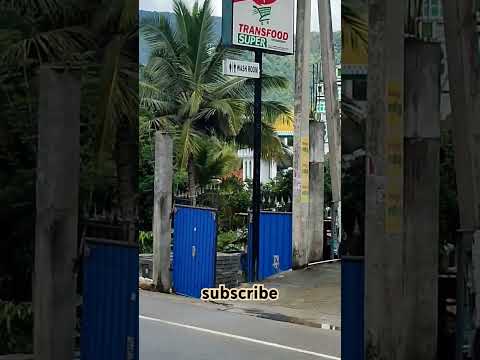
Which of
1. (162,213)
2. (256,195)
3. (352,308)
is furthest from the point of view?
(256,195)

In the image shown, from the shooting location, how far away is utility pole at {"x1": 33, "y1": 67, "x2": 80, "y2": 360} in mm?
4168

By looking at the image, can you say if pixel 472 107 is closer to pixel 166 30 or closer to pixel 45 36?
pixel 45 36

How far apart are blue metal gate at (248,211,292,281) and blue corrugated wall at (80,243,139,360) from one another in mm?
7687

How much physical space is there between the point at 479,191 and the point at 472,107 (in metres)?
0.38

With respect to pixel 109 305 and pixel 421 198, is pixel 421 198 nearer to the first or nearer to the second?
pixel 421 198

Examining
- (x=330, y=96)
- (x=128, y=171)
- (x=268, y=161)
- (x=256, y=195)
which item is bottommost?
(x=256, y=195)

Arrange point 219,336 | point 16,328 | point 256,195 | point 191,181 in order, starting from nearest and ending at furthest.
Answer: point 16,328 → point 219,336 → point 256,195 → point 191,181

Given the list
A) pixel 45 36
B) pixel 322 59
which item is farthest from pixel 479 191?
pixel 322 59

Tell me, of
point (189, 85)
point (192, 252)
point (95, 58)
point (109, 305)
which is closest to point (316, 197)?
point (192, 252)

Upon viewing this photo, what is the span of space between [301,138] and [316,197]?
45.9 inches

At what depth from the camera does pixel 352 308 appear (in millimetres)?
4004

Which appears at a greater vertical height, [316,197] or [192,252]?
[316,197]

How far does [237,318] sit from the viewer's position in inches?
352

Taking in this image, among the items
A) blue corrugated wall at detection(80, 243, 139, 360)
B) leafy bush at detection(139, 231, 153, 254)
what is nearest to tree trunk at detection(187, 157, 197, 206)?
leafy bush at detection(139, 231, 153, 254)
